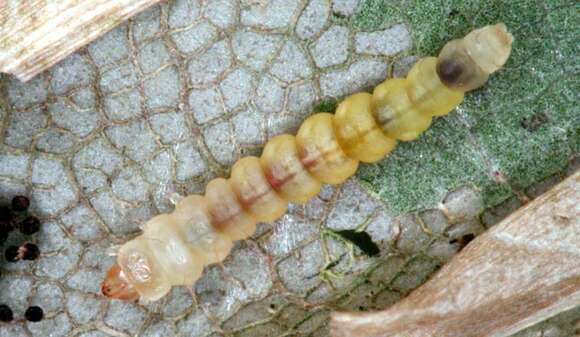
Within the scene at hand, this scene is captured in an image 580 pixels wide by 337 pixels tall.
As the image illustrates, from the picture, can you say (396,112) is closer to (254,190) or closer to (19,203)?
(254,190)

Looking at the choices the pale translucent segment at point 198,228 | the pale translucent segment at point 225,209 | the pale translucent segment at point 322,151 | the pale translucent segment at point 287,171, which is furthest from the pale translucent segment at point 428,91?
the pale translucent segment at point 198,228

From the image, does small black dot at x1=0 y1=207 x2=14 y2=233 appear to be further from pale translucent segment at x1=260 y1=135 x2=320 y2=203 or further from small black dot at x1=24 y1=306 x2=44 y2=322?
pale translucent segment at x1=260 y1=135 x2=320 y2=203

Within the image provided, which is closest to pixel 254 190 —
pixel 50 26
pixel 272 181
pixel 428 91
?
pixel 272 181

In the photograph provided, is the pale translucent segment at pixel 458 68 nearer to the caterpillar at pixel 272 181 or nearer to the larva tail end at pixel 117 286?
the caterpillar at pixel 272 181

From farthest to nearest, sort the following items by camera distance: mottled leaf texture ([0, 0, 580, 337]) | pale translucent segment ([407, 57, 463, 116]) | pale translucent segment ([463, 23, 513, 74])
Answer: mottled leaf texture ([0, 0, 580, 337]) → pale translucent segment ([407, 57, 463, 116]) → pale translucent segment ([463, 23, 513, 74])

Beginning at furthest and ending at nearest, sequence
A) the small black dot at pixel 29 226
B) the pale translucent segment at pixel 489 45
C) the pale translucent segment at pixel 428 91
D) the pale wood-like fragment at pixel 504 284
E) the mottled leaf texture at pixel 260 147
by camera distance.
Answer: the small black dot at pixel 29 226
the mottled leaf texture at pixel 260 147
the pale wood-like fragment at pixel 504 284
the pale translucent segment at pixel 428 91
the pale translucent segment at pixel 489 45

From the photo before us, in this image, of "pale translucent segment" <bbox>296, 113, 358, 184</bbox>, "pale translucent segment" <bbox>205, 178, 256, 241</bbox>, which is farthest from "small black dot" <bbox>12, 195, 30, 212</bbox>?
"pale translucent segment" <bbox>296, 113, 358, 184</bbox>

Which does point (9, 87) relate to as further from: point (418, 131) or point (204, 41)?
point (418, 131)

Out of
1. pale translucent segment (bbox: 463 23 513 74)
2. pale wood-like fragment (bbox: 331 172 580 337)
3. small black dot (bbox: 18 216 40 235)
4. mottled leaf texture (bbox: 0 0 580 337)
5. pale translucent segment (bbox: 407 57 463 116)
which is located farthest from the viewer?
small black dot (bbox: 18 216 40 235)
